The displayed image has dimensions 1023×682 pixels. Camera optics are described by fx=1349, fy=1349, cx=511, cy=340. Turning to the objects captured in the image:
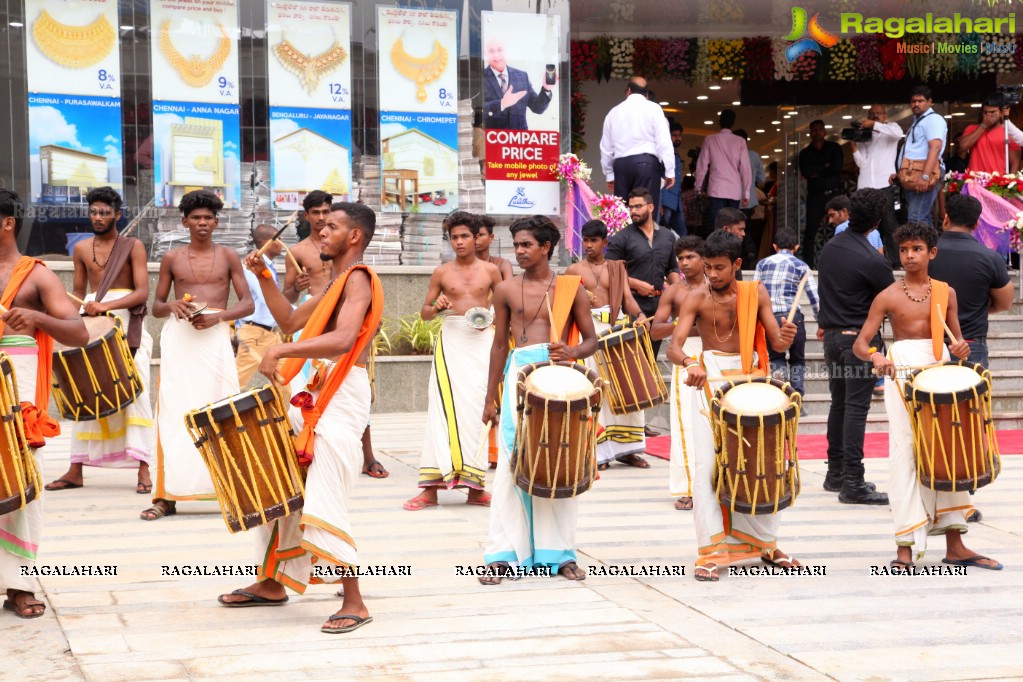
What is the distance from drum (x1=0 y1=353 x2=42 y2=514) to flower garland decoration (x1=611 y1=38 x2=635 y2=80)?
14699 mm

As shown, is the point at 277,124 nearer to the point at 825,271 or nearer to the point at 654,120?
the point at 654,120

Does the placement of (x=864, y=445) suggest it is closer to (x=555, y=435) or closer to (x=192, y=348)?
(x=555, y=435)

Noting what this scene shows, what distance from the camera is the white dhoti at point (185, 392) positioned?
28.7ft

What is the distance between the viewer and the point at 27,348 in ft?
24.3

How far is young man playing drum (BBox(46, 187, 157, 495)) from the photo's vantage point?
9.62m

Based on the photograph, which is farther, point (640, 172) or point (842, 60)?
point (842, 60)

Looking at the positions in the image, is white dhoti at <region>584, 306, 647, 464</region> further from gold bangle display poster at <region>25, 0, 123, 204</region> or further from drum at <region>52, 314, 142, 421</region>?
gold bangle display poster at <region>25, 0, 123, 204</region>

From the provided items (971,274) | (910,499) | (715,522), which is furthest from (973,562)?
(971,274)

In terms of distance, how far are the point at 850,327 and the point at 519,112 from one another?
24.6 feet

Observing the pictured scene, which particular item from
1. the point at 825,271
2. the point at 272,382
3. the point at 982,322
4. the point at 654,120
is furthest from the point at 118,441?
the point at 654,120

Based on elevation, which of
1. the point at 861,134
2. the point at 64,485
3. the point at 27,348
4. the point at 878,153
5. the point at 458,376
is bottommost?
the point at 64,485

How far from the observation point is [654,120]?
48.0ft

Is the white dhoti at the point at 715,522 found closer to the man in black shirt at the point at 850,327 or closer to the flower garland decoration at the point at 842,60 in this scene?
the man in black shirt at the point at 850,327

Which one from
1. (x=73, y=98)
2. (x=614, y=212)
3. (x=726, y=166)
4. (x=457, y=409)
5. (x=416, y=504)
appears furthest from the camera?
(x=726, y=166)
